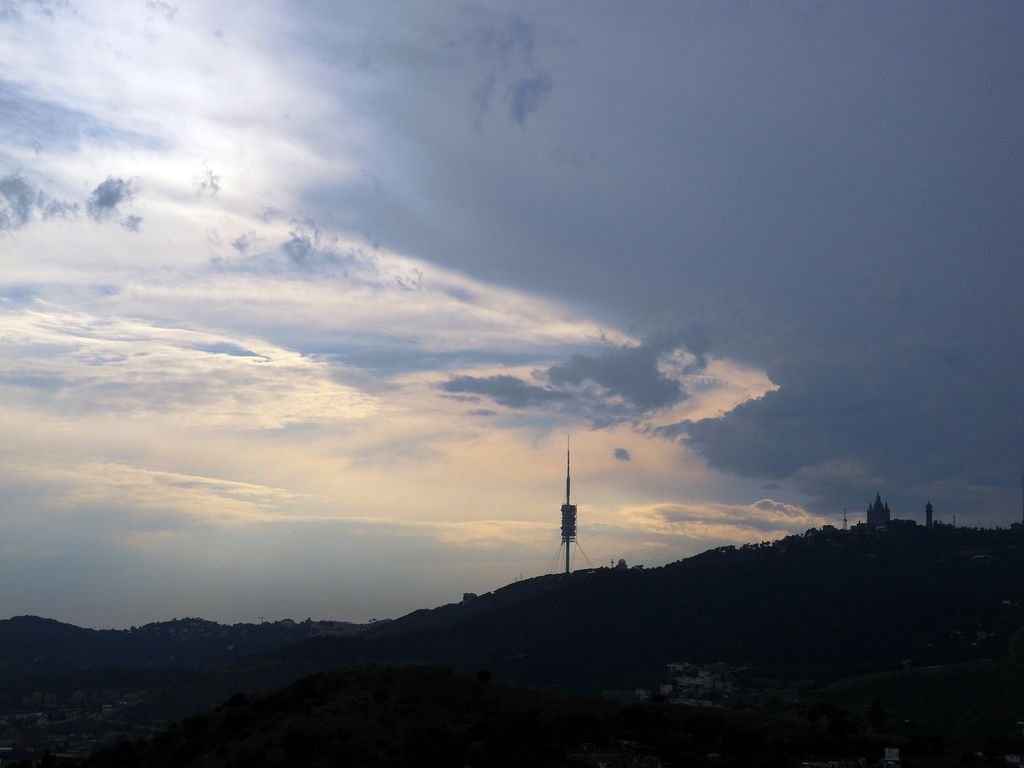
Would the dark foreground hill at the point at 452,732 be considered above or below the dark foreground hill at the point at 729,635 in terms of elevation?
below

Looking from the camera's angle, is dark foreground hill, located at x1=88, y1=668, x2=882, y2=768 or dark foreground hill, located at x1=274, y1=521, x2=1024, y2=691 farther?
dark foreground hill, located at x1=274, y1=521, x2=1024, y2=691

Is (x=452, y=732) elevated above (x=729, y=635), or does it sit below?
below

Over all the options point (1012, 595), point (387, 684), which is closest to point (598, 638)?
point (1012, 595)

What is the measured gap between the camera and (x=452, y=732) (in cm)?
7106

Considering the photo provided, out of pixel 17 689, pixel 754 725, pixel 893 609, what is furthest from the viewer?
pixel 17 689

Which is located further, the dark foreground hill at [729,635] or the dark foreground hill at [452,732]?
the dark foreground hill at [729,635]

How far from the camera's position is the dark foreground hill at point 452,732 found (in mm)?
66250

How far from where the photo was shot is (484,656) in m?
176

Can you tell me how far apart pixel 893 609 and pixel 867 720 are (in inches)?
3351

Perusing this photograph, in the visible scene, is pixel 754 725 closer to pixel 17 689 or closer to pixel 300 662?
pixel 300 662

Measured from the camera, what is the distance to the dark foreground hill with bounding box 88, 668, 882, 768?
217ft

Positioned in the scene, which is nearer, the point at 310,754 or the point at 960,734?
the point at 310,754

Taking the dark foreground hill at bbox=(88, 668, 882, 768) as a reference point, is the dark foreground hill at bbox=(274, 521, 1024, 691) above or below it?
above

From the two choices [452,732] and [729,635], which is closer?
[452,732]
